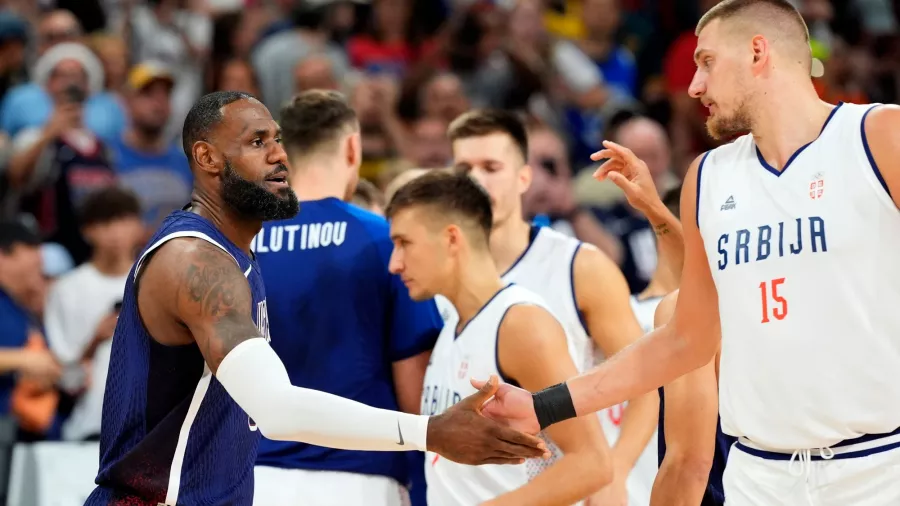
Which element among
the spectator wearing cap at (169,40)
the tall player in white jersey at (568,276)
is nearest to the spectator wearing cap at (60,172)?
the spectator wearing cap at (169,40)

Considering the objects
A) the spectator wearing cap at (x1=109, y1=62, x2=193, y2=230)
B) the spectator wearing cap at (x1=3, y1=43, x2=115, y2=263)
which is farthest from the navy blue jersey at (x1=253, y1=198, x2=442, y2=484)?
the spectator wearing cap at (x1=109, y1=62, x2=193, y2=230)

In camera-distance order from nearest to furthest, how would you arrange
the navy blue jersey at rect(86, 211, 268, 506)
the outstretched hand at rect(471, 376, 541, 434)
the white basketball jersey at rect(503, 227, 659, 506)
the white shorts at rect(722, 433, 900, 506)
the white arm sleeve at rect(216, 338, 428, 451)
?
the white arm sleeve at rect(216, 338, 428, 451), the white shorts at rect(722, 433, 900, 506), the navy blue jersey at rect(86, 211, 268, 506), the outstretched hand at rect(471, 376, 541, 434), the white basketball jersey at rect(503, 227, 659, 506)

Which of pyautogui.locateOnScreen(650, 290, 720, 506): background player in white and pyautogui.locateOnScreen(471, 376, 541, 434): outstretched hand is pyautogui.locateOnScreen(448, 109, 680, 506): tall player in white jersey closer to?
pyautogui.locateOnScreen(650, 290, 720, 506): background player in white

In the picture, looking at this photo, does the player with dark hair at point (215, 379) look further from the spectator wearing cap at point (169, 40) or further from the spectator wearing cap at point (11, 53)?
the spectator wearing cap at point (169, 40)

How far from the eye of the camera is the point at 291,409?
402cm

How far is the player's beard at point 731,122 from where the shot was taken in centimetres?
461

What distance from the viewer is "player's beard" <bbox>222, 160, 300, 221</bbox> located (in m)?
4.52

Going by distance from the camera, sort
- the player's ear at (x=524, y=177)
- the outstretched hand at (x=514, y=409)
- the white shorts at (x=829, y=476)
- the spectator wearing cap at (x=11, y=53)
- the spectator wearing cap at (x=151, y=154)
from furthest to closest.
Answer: the spectator wearing cap at (x=11, y=53)
the spectator wearing cap at (x=151, y=154)
the player's ear at (x=524, y=177)
the outstretched hand at (x=514, y=409)
the white shorts at (x=829, y=476)

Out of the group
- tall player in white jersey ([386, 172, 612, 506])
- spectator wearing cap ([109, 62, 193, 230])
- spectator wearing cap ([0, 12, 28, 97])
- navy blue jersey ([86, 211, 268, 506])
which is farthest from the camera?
spectator wearing cap ([0, 12, 28, 97])

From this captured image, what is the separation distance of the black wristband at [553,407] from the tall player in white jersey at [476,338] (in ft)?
1.02

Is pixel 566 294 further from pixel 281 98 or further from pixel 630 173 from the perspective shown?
pixel 281 98

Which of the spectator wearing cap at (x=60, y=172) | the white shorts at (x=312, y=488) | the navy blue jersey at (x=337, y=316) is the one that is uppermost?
the spectator wearing cap at (x=60, y=172)

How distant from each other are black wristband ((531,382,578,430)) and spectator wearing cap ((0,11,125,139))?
708 cm

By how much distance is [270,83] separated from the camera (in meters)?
12.1
